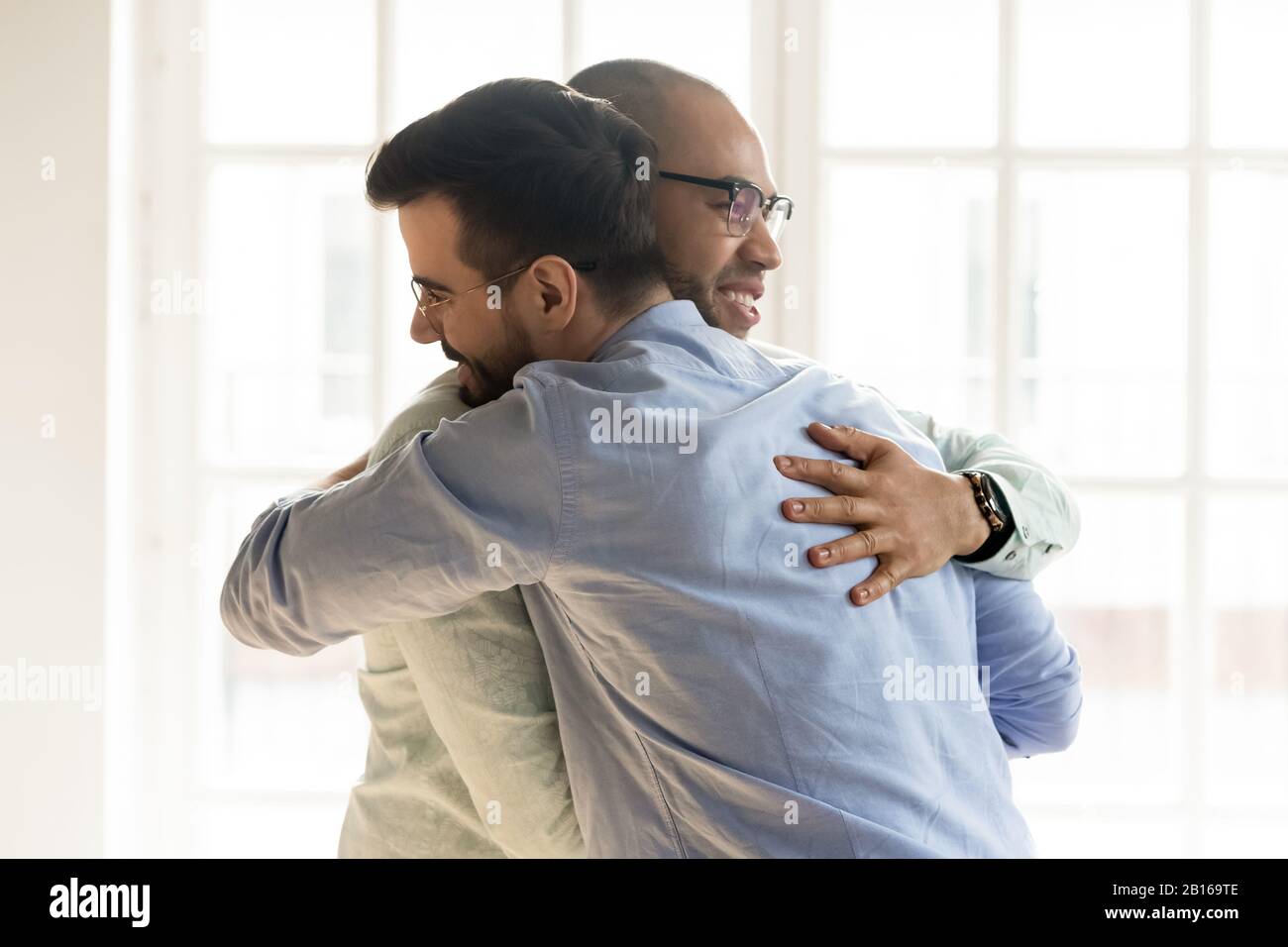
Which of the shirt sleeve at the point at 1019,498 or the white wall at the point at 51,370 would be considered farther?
the white wall at the point at 51,370

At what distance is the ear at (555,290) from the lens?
3.27 feet

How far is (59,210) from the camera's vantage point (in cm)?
204

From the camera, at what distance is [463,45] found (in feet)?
7.21

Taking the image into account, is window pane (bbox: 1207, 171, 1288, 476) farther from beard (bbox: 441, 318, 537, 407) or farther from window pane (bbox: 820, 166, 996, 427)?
beard (bbox: 441, 318, 537, 407)

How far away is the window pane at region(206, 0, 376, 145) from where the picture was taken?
2.22 meters

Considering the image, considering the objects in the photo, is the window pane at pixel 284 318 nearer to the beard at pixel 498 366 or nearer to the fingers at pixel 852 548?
the beard at pixel 498 366

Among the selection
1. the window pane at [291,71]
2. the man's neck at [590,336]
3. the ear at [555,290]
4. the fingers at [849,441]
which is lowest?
the fingers at [849,441]

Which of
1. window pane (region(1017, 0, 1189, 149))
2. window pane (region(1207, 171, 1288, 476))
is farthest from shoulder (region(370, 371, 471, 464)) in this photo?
window pane (region(1207, 171, 1288, 476))

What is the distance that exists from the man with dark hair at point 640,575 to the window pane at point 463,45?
1.30 m

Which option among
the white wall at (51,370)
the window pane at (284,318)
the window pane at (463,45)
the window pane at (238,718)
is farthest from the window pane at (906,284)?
the white wall at (51,370)

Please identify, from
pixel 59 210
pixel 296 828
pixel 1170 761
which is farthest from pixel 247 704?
pixel 1170 761

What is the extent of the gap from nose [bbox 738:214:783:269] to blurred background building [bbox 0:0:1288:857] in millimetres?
789

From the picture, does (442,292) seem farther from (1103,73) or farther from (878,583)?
(1103,73)

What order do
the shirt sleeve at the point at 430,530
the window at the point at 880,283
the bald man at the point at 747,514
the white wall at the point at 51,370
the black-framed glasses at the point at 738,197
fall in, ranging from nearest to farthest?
the shirt sleeve at the point at 430,530 → the bald man at the point at 747,514 → the black-framed glasses at the point at 738,197 → the white wall at the point at 51,370 → the window at the point at 880,283
